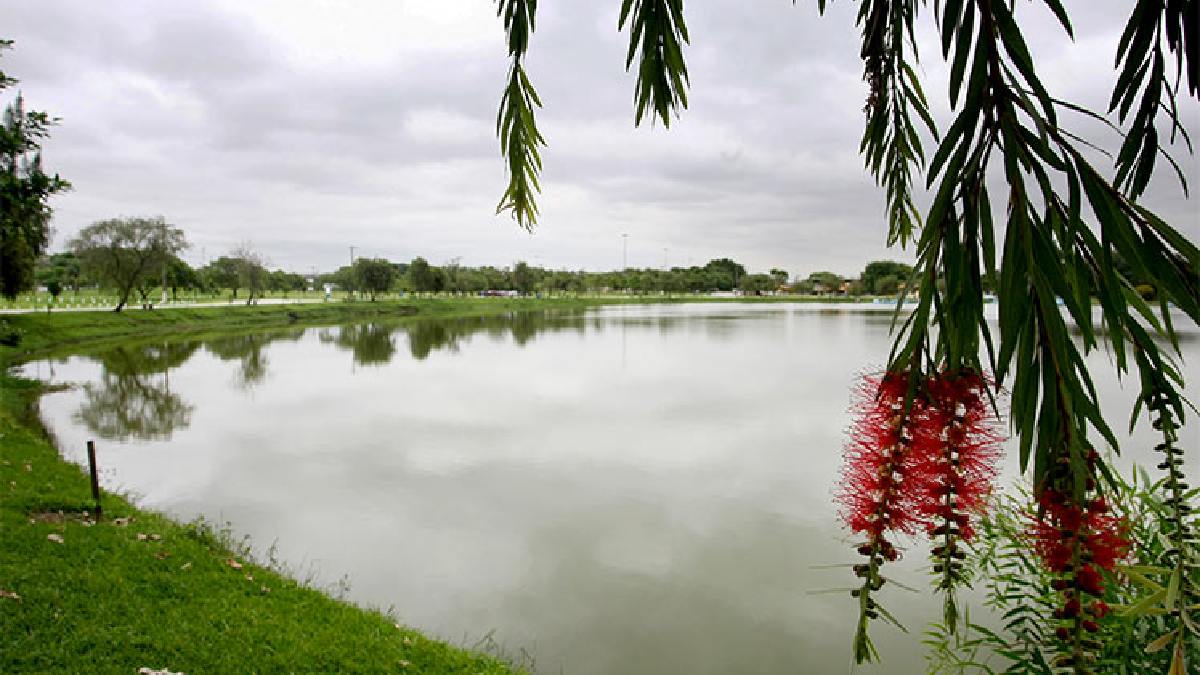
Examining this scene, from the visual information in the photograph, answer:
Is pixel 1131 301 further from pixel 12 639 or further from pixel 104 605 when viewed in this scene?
pixel 104 605

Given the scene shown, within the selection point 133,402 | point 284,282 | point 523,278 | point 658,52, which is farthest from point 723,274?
point 658,52

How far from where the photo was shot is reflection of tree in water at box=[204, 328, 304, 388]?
23016mm

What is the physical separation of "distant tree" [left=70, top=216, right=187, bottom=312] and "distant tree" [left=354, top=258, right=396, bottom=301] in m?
26.8

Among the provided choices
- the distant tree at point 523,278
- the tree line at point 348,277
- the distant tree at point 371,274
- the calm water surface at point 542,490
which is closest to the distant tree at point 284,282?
the tree line at point 348,277

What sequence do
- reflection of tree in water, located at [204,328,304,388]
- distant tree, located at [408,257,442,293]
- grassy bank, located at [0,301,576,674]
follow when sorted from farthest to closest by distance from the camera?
1. distant tree, located at [408,257,442,293]
2. reflection of tree in water, located at [204,328,304,388]
3. grassy bank, located at [0,301,576,674]

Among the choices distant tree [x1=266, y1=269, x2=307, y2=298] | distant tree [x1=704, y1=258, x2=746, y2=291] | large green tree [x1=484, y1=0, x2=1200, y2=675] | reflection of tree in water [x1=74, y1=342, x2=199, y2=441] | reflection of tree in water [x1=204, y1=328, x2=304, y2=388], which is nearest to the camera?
large green tree [x1=484, y1=0, x2=1200, y2=675]

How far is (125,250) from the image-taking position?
40.3 meters

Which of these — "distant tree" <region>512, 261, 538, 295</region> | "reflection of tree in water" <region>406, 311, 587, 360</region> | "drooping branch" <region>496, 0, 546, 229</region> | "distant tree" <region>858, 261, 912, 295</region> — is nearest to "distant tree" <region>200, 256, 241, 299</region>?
"reflection of tree in water" <region>406, 311, 587, 360</region>

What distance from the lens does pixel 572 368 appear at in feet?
84.9

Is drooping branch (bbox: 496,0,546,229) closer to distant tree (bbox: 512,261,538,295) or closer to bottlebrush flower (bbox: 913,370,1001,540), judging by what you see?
bottlebrush flower (bbox: 913,370,1001,540)

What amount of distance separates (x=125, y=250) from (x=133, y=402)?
29.9 meters

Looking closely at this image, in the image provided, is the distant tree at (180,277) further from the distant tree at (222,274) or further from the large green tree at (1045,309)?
the large green tree at (1045,309)

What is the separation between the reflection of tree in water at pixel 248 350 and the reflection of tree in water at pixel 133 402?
225 centimetres

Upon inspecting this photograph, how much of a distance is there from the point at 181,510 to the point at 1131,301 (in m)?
11.7
